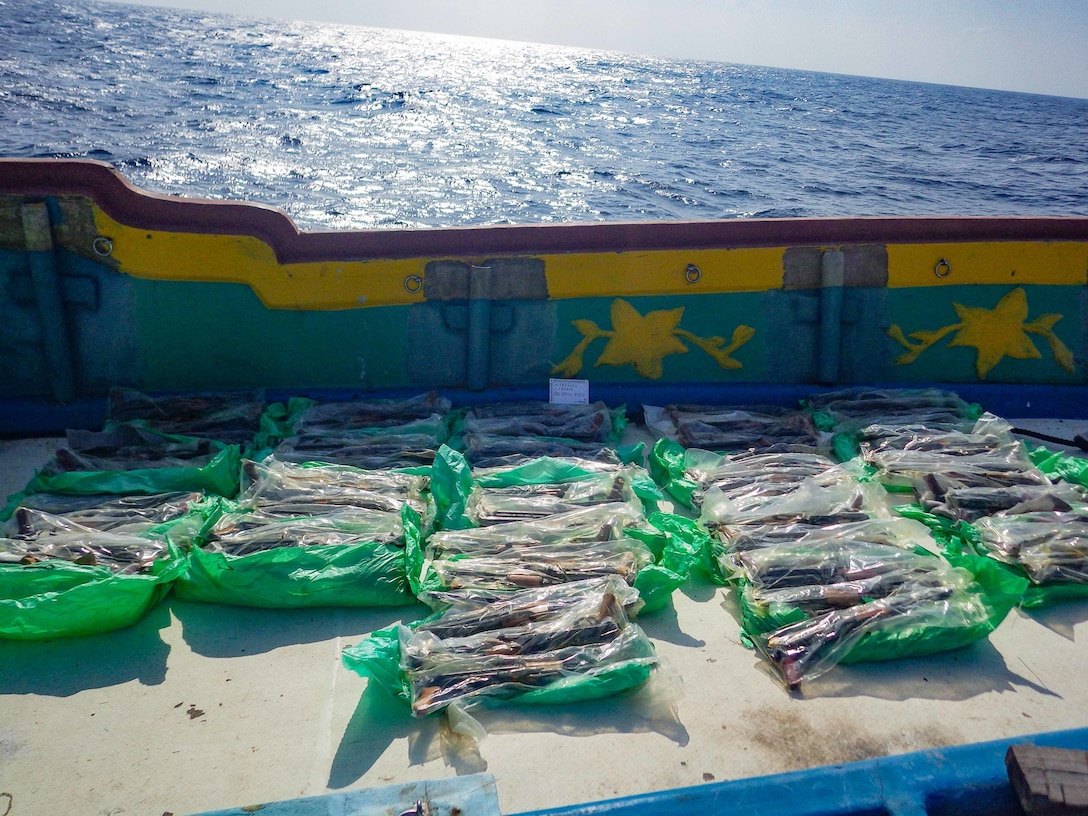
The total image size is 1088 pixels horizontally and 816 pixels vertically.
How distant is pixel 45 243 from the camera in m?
4.23

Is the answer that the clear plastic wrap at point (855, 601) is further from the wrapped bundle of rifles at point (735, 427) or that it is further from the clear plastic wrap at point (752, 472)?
the wrapped bundle of rifles at point (735, 427)

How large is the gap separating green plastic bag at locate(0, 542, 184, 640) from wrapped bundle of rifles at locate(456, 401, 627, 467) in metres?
1.60

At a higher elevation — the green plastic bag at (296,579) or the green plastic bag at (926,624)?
the green plastic bag at (296,579)

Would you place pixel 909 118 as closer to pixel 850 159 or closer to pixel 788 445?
pixel 850 159

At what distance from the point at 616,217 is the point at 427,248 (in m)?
11.9

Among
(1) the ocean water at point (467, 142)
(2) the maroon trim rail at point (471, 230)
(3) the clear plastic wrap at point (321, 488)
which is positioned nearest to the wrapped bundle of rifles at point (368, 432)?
(3) the clear plastic wrap at point (321, 488)

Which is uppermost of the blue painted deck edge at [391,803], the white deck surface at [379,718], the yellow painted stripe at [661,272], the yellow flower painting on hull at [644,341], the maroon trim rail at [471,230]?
the maroon trim rail at [471,230]

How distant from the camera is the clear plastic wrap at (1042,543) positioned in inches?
130

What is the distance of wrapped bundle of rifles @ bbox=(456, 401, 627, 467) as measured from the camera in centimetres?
423

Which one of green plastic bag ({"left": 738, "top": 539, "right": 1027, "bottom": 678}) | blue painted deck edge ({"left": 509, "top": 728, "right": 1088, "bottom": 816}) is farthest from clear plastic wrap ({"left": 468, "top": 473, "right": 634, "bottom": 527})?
blue painted deck edge ({"left": 509, "top": 728, "right": 1088, "bottom": 816})

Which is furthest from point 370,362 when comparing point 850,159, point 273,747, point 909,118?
point 909,118

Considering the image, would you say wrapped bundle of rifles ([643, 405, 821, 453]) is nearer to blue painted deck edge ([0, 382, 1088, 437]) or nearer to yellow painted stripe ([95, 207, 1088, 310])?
blue painted deck edge ([0, 382, 1088, 437])

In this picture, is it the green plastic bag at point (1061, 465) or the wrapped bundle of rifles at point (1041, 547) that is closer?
the wrapped bundle of rifles at point (1041, 547)

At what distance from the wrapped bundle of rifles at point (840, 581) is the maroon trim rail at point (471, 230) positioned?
1656 mm
